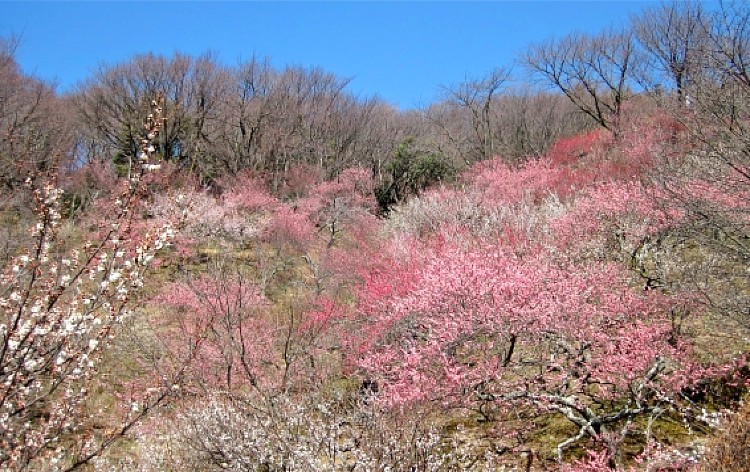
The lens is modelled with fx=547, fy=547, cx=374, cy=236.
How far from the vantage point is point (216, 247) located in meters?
19.6

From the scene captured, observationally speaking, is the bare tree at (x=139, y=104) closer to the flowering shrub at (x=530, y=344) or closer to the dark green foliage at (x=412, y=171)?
the dark green foliage at (x=412, y=171)

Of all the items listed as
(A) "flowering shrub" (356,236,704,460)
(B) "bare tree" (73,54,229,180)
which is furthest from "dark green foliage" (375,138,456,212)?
(A) "flowering shrub" (356,236,704,460)

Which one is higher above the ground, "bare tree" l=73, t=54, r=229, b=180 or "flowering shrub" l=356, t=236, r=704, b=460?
"bare tree" l=73, t=54, r=229, b=180

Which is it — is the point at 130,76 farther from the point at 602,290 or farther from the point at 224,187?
the point at 602,290

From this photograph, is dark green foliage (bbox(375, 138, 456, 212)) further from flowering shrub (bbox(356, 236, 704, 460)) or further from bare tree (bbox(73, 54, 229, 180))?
flowering shrub (bbox(356, 236, 704, 460))

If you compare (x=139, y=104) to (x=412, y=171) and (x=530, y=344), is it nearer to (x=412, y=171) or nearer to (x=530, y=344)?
(x=412, y=171)

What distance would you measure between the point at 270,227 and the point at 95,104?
15.1m

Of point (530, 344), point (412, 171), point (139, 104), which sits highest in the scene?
point (139, 104)

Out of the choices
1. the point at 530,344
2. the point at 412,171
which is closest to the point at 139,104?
the point at 412,171

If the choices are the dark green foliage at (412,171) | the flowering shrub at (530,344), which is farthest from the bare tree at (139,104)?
the flowering shrub at (530,344)

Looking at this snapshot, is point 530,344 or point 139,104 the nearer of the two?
point 530,344

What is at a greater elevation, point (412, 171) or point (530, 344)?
point (412, 171)

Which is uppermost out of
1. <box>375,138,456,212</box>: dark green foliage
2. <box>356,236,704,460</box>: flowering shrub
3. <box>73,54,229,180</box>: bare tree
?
<box>73,54,229,180</box>: bare tree

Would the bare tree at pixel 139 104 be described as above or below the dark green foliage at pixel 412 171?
above
